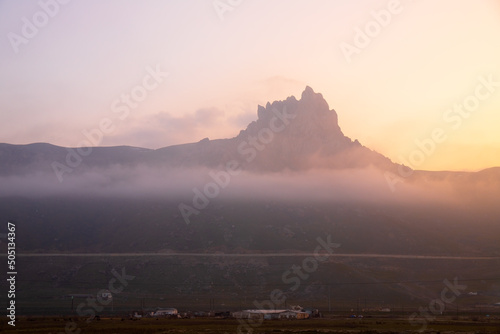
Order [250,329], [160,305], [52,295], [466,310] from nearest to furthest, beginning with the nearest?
[250,329] → [466,310] → [160,305] → [52,295]

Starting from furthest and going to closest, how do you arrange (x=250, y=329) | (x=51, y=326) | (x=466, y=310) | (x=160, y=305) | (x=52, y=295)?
(x=52, y=295) → (x=160, y=305) → (x=466, y=310) → (x=51, y=326) → (x=250, y=329)

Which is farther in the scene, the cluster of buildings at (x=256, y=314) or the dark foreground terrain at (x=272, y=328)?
the cluster of buildings at (x=256, y=314)

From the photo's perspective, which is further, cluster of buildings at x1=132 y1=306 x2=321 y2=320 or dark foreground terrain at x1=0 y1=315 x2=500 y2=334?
cluster of buildings at x1=132 y1=306 x2=321 y2=320

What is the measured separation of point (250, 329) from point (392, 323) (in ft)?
82.6

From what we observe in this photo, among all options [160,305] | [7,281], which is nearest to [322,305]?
[160,305]

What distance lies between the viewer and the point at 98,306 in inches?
6186

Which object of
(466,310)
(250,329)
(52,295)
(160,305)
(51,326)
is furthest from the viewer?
(52,295)

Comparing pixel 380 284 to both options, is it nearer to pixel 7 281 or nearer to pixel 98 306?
pixel 98 306

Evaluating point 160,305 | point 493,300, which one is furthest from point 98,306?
point 493,300

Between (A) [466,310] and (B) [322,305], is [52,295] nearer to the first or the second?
(B) [322,305]

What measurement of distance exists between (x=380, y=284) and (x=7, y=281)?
11318cm

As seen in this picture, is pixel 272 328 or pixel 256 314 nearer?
pixel 272 328

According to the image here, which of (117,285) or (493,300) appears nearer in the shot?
(493,300)

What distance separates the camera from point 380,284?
190375 millimetres
